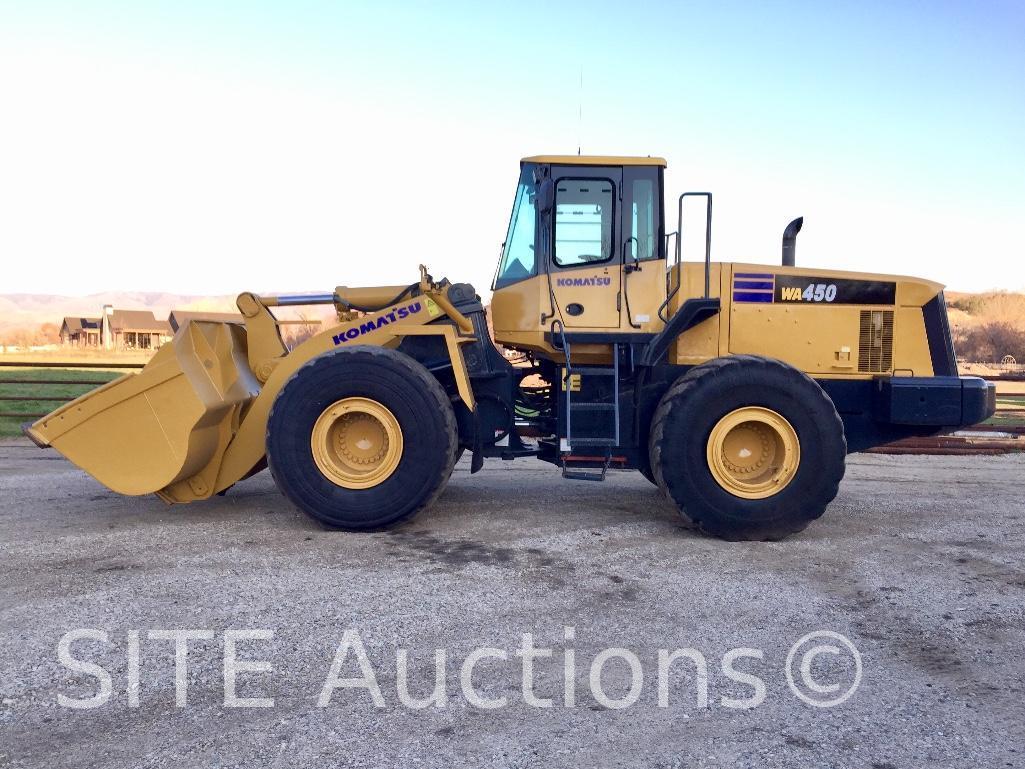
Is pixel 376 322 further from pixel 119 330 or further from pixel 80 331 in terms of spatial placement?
pixel 80 331

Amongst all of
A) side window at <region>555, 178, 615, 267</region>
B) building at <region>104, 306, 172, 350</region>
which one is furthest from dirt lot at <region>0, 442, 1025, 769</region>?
building at <region>104, 306, 172, 350</region>

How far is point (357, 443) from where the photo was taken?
6613mm

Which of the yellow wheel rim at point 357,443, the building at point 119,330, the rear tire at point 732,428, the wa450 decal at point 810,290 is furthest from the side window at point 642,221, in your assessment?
the building at point 119,330

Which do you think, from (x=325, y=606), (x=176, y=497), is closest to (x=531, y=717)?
(x=325, y=606)

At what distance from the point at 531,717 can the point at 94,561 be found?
11.5ft

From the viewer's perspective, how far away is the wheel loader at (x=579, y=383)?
20.8 feet

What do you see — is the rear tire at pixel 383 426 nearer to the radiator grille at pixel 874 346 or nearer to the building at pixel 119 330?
the radiator grille at pixel 874 346

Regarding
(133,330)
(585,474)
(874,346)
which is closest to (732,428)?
(585,474)

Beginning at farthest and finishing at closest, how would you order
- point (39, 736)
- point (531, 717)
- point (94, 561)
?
1. point (94, 561)
2. point (531, 717)
3. point (39, 736)

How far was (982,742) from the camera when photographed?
10.9ft

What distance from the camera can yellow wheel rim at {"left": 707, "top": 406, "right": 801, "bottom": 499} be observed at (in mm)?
6363

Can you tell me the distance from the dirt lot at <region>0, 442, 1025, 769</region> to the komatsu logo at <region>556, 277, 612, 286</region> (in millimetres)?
1987

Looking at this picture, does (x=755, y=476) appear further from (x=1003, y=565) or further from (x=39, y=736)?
(x=39, y=736)

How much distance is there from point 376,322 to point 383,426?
0.98m
